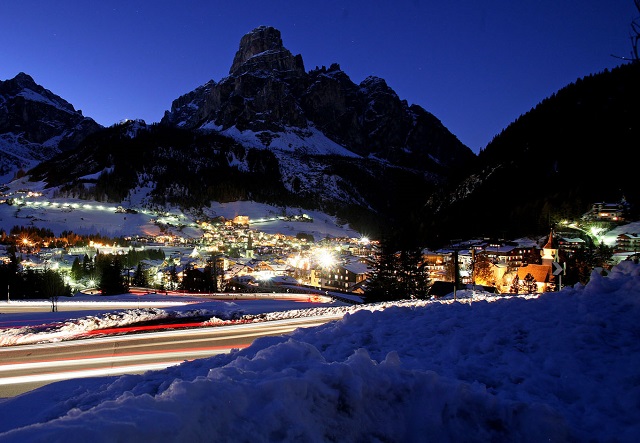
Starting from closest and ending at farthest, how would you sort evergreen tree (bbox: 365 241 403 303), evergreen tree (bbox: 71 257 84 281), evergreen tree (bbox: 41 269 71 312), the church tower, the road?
the road, evergreen tree (bbox: 365 241 403 303), evergreen tree (bbox: 41 269 71 312), the church tower, evergreen tree (bbox: 71 257 84 281)

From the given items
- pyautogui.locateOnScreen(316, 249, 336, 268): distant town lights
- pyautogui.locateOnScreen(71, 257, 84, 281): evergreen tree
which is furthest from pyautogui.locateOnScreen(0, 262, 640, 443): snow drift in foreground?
pyautogui.locateOnScreen(71, 257, 84, 281): evergreen tree

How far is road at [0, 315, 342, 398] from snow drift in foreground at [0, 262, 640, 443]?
2.45m

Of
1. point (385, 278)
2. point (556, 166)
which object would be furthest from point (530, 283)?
point (556, 166)

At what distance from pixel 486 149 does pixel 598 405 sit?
143m

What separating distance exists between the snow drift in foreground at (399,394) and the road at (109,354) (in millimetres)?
2446

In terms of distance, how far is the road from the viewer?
9.55 m

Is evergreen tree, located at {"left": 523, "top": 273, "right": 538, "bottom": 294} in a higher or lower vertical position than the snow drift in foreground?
lower

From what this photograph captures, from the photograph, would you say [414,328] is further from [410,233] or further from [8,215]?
[8,215]

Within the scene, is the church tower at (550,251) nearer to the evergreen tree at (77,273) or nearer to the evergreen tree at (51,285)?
the evergreen tree at (51,285)

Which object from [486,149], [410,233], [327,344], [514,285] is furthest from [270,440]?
[486,149]

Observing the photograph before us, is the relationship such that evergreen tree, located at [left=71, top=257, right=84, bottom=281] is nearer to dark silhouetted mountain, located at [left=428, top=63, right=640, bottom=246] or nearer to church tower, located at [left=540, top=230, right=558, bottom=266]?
church tower, located at [left=540, top=230, right=558, bottom=266]

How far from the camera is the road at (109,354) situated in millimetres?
9555

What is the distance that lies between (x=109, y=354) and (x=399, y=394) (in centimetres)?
1087

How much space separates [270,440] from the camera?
340cm
